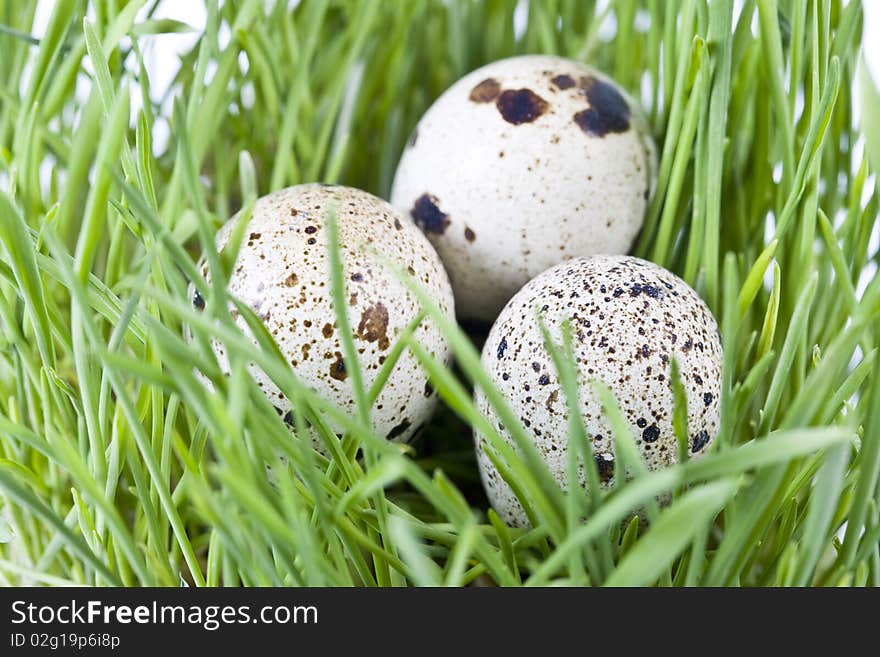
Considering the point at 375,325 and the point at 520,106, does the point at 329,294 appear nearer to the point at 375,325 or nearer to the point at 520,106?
the point at 375,325

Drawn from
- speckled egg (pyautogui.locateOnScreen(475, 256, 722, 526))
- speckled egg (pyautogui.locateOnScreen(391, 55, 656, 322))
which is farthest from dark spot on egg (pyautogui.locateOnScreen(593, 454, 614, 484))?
speckled egg (pyautogui.locateOnScreen(391, 55, 656, 322))

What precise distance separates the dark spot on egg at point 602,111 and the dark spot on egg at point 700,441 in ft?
0.44

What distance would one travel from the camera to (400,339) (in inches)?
9.2

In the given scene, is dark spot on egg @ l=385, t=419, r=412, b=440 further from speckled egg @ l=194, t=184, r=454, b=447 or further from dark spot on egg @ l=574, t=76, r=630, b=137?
dark spot on egg @ l=574, t=76, r=630, b=137

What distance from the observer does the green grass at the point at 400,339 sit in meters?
0.22

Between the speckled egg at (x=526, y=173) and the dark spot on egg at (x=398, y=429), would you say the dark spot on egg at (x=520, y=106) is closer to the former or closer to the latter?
the speckled egg at (x=526, y=173)

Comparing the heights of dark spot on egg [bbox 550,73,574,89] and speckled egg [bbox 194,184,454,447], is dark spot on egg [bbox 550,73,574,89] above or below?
above

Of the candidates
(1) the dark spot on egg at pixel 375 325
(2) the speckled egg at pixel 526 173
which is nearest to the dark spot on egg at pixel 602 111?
(2) the speckled egg at pixel 526 173

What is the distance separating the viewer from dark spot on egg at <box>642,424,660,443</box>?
294 millimetres

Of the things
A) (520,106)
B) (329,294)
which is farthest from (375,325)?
(520,106)

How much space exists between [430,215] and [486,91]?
58mm

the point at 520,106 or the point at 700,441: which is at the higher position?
the point at 520,106

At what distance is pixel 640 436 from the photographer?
29 cm
